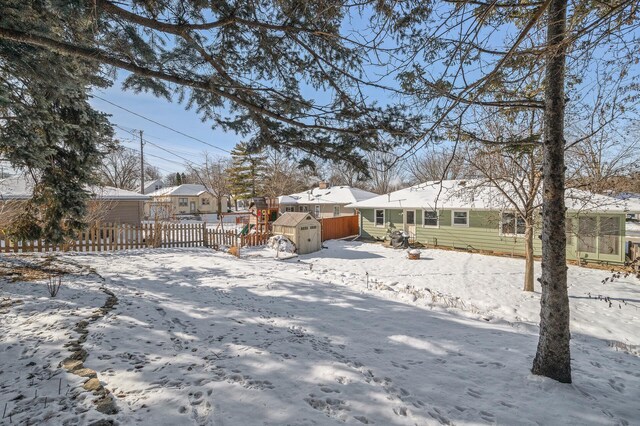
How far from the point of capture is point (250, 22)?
347cm

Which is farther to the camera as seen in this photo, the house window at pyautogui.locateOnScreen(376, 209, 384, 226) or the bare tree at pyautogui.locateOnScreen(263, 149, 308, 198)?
the bare tree at pyautogui.locateOnScreen(263, 149, 308, 198)

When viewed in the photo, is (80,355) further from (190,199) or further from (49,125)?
(190,199)

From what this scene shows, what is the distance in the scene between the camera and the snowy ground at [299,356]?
2.37 meters

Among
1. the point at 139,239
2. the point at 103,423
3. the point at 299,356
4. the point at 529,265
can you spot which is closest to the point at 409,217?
the point at 529,265

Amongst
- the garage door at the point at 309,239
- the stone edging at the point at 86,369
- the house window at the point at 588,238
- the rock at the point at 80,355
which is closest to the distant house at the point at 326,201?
the garage door at the point at 309,239

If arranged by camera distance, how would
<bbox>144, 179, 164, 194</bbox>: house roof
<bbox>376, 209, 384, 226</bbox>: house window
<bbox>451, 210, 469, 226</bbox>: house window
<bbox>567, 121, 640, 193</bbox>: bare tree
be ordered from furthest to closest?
<bbox>144, 179, 164, 194</bbox>: house roof < <bbox>376, 209, 384, 226</bbox>: house window < <bbox>451, 210, 469, 226</bbox>: house window < <bbox>567, 121, 640, 193</bbox>: bare tree

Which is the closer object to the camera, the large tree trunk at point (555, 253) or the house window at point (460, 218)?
the large tree trunk at point (555, 253)

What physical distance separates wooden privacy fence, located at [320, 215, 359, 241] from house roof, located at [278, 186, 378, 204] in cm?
434

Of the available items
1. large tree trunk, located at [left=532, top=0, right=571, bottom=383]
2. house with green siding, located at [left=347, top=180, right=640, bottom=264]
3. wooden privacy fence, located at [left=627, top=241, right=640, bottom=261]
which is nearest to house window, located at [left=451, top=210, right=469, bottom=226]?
house with green siding, located at [left=347, top=180, right=640, bottom=264]

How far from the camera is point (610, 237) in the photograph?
11.8 meters

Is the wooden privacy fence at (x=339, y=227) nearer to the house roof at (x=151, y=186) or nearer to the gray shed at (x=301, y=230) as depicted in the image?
the gray shed at (x=301, y=230)

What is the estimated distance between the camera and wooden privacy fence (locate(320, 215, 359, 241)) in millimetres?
18875

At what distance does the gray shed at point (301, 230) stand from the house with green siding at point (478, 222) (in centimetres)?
478

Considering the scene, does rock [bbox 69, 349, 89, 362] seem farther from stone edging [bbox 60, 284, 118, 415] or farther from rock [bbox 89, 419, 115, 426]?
rock [bbox 89, 419, 115, 426]
